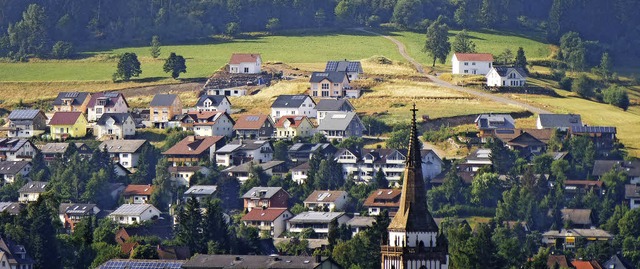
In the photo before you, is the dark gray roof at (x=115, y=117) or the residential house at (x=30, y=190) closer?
the residential house at (x=30, y=190)

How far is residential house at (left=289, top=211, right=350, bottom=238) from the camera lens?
12625 cm

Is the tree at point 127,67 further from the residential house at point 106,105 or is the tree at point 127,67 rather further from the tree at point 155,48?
the residential house at point 106,105

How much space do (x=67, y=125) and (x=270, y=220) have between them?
37.8 m

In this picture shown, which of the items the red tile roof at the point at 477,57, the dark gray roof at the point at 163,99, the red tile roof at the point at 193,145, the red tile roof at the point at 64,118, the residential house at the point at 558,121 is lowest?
the red tile roof at the point at 64,118

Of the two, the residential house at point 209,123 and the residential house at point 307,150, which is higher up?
the residential house at point 307,150

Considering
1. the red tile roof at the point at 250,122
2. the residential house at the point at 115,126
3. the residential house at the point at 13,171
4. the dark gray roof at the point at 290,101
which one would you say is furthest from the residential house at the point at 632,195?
the residential house at the point at 13,171

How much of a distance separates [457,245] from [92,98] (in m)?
74.1

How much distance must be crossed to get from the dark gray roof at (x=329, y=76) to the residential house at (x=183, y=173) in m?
26.6

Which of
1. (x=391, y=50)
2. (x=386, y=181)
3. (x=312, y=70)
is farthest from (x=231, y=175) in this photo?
(x=391, y=50)

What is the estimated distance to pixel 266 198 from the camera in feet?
442

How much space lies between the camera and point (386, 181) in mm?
137875

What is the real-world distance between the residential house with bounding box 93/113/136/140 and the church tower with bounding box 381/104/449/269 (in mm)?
98611

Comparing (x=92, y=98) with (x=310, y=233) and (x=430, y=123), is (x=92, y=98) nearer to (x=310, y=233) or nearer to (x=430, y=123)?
(x=430, y=123)

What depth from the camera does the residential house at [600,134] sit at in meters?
146
